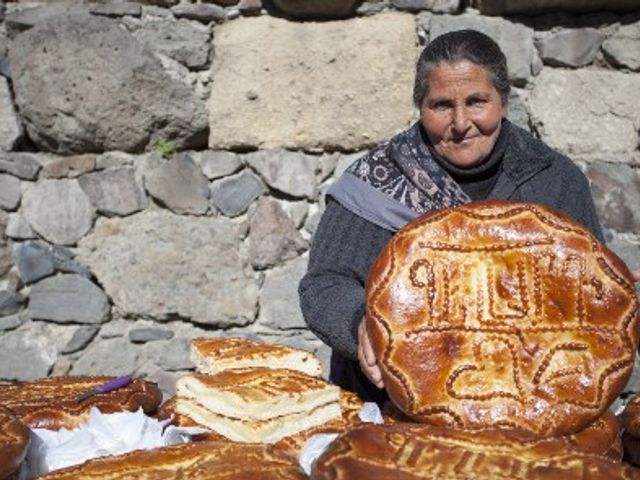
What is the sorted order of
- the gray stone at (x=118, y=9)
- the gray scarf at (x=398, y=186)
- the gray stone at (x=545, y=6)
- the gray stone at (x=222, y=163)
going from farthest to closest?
the gray stone at (x=222, y=163) → the gray stone at (x=118, y=9) → the gray stone at (x=545, y=6) → the gray scarf at (x=398, y=186)

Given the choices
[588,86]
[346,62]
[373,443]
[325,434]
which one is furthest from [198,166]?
[373,443]

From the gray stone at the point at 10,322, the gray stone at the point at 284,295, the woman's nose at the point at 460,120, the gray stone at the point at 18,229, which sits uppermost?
the woman's nose at the point at 460,120

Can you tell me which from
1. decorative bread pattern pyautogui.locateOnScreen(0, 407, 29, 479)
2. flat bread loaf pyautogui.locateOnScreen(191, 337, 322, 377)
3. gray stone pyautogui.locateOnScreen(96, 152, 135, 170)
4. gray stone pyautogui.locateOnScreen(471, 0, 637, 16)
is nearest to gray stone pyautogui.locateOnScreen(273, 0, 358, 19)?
gray stone pyautogui.locateOnScreen(471, 0, 637, 16)

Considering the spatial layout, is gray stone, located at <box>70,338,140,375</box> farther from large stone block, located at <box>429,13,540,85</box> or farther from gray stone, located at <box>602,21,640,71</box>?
gray stone, located at <box>602,21,640,71</box>

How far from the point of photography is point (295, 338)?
3.51 m

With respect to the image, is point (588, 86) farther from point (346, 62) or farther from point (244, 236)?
point (244, 236)

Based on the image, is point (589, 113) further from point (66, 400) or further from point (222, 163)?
point (66, 400)

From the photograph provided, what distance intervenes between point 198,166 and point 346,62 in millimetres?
715

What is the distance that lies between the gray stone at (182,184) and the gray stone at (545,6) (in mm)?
1262

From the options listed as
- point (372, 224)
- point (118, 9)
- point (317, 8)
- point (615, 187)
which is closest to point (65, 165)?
point (118, 9)

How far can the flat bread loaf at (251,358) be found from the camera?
1.86m

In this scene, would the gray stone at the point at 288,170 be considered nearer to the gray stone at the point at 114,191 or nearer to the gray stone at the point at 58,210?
the gray stone at the point at 114,191

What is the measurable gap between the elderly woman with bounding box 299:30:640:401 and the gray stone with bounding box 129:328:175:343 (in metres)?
1.39

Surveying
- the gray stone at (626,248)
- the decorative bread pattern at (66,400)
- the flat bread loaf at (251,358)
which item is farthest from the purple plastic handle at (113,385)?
the gray stone at (626,248)
